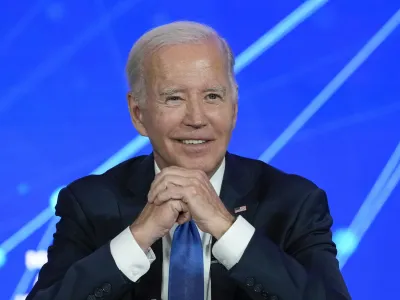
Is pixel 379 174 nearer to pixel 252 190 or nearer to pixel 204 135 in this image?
pixel 252 190

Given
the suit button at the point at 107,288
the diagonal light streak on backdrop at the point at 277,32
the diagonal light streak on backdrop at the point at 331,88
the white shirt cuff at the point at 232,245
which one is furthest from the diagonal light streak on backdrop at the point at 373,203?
the suit button at the point at 107,288

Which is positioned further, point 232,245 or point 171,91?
point 171,91

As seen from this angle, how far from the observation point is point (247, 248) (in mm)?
1934

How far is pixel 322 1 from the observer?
3.20 meters

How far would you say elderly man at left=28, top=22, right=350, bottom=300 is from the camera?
1.97 metres

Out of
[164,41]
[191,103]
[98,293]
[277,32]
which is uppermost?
[277,32]

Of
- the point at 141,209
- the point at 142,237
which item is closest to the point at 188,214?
the point at 142,237

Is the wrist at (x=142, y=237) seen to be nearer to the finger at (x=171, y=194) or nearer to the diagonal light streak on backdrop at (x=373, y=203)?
the finger at (x=171, y=194)

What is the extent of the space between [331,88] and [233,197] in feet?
3.67

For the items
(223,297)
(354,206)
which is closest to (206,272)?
(223,297)

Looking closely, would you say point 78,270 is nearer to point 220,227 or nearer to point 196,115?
point 220,227

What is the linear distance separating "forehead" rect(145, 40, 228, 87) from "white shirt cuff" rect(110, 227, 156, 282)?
0.42 metres

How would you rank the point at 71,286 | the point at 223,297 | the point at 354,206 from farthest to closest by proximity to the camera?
the point at 354,206, the point at 223,297, the point at 71,286

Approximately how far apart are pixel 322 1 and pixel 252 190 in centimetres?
123
